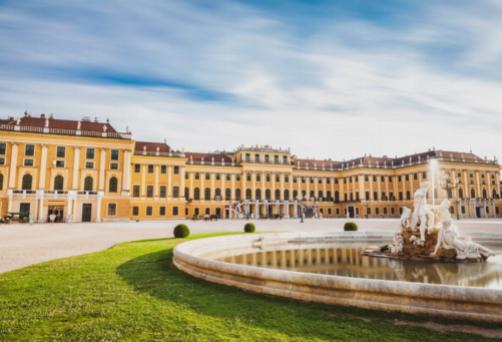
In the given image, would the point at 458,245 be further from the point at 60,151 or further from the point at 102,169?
the point at 60,151

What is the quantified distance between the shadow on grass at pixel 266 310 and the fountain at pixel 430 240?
6330mm

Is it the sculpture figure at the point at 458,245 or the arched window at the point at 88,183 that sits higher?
the arched window at the point at 88,183

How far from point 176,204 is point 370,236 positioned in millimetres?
41410

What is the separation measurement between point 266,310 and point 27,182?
46.0m

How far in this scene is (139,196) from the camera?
5259cm

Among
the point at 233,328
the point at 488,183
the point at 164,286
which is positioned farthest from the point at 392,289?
the point at 488,183

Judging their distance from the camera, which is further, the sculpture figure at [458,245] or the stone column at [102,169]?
the stone column at [102,169]

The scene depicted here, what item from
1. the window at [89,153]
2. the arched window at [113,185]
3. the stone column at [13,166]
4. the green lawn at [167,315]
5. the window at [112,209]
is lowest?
the green lawn at [167,315]

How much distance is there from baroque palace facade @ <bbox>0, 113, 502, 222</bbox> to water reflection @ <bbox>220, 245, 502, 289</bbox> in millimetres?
34031

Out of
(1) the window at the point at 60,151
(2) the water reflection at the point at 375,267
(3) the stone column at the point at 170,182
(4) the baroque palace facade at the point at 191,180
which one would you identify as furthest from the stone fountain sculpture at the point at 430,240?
(3) the stone column at the point at 170,182

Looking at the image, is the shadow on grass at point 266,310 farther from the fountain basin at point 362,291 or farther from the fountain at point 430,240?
the fountain at point 430,240

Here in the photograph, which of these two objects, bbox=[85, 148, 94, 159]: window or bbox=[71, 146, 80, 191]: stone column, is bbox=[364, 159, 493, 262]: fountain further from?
bbox=[85, 148, 94, 159]: window

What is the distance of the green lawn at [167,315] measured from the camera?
4.10 m

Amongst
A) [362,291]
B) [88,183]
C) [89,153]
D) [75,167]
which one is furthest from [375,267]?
[89,153]
